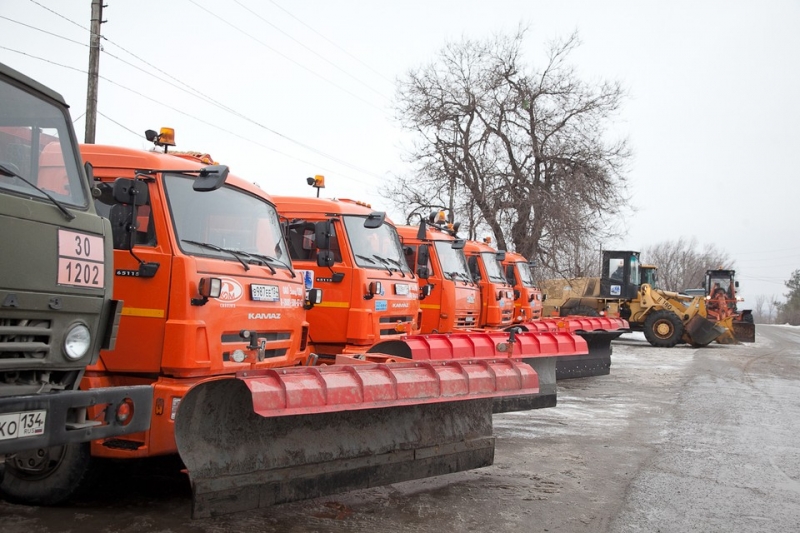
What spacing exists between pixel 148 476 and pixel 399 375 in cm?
245

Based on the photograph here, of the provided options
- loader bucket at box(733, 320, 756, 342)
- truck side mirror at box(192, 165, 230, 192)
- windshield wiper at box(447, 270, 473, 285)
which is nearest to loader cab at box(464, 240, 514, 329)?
windshield wiper at box(447, 270, 473, 285)

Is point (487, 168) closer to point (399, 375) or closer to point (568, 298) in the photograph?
point (568, 298)

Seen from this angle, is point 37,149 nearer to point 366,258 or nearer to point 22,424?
point 22,424

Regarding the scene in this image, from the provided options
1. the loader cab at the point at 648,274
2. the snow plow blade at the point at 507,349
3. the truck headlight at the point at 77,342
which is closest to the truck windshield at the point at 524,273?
the snow plow blade at the point at 507,349

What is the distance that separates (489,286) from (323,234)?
7.10 metres

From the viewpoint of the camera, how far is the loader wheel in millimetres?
25797

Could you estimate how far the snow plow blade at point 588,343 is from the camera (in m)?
13.7

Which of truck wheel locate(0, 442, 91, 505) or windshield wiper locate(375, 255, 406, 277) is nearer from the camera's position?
truck wheel locate(0, 442, 91, 505)

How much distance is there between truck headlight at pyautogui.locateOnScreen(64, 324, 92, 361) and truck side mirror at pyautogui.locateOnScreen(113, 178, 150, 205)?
1.36 meters

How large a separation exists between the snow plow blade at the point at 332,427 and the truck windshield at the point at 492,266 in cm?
864

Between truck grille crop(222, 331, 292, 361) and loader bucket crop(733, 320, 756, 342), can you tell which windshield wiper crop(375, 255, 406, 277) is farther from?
loader bucket crop(733, 320, 756, 342)

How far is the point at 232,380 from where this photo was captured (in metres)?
4.68

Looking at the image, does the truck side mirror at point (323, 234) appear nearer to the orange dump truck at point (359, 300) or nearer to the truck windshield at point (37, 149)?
the orange dump truck at point (359, 300)

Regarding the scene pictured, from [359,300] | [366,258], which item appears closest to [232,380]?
[359,300]
